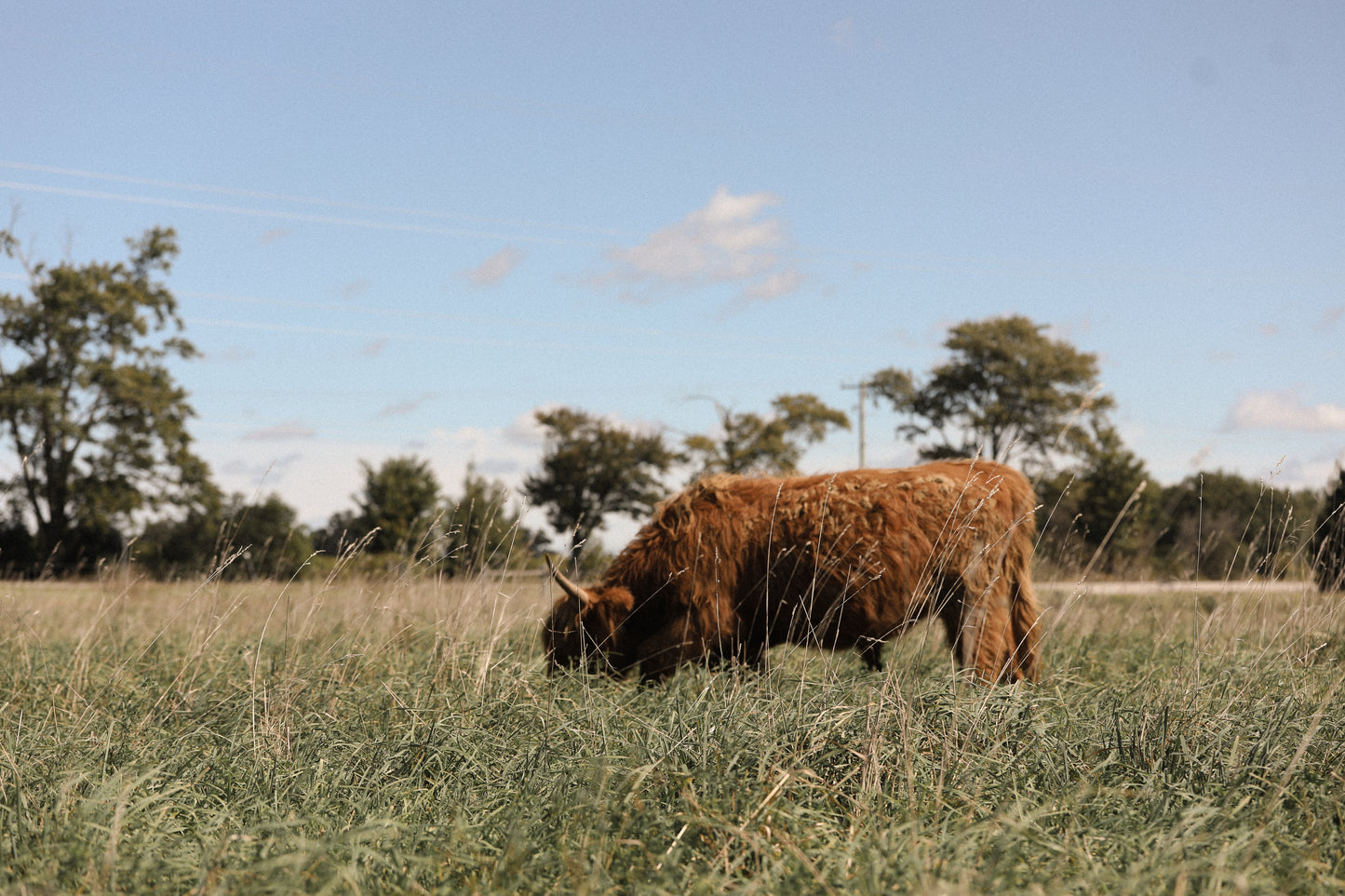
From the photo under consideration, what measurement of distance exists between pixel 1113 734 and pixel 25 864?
347 cm

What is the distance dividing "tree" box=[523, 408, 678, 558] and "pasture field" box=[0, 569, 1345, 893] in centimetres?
3387

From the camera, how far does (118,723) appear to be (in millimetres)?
3861

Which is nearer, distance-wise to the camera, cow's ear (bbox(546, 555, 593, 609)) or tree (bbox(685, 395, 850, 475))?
cow's ear (bbox(546, 555, 593, 609))

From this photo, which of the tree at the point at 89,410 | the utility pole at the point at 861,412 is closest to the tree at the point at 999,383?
the utility pole at the point at 861,412

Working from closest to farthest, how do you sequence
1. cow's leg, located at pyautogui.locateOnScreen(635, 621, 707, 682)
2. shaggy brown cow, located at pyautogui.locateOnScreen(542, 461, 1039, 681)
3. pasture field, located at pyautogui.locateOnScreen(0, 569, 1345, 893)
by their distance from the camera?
pasture field, located at pyautogui.locateOnScreen(0, 569, 1345, 893), shaggy brown cow, located at pyautogui.locateOnScreen(542, 461, 1039, 681), cow's leg, located at pyautogui.locateOnScreen(635, 621, 707, 682)

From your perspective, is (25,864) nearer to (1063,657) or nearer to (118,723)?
(118,723)

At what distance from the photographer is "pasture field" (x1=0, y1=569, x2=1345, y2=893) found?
2.34m

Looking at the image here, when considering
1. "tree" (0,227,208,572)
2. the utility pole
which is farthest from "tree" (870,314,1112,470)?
"tree" (0,227,208,572)

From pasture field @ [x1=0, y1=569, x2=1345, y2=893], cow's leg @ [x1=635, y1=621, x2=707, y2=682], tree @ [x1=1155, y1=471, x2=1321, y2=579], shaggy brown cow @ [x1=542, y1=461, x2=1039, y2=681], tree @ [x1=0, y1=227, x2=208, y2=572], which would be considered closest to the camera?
pasture field @ [x1=0, y1=569, x2=1345, y2=893]

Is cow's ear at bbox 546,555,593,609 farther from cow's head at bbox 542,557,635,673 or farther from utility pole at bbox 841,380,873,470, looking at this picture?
utility pole at bbox 841,380,873,470

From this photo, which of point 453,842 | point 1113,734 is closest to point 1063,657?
point 1113,734

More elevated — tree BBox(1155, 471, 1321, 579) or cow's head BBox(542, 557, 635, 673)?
tree BBox(1155, 471, 1321, 579)

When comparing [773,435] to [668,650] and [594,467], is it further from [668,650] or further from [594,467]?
[668,650]

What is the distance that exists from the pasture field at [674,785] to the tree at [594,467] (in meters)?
33.9
